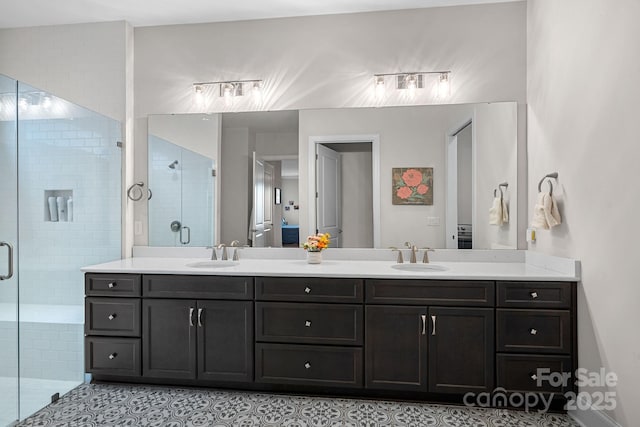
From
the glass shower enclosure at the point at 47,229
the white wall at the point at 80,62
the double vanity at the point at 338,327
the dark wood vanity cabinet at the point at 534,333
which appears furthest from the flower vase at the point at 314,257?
the white wall at the point at 80,62

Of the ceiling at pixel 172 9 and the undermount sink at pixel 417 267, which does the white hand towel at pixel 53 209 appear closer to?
the ceiling at pixel 172 9

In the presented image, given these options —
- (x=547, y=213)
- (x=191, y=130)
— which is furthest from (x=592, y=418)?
(x=191, y=130)

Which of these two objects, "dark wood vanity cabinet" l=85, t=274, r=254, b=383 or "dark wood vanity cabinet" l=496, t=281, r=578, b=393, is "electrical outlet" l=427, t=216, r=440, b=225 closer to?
"dark wood vanity cabinet" l=496, t=281, r=578, b=393

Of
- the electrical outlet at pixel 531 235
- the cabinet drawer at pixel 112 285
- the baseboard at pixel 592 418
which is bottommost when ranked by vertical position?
the baseboard at pixel 592 418

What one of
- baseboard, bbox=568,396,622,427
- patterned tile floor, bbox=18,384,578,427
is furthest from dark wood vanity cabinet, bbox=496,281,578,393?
patterned tile floor, bbox=18,384,578,427

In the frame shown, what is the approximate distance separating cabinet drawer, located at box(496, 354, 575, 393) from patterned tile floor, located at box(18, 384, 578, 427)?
17 centimetres

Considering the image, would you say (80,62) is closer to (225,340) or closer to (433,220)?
(225,340)

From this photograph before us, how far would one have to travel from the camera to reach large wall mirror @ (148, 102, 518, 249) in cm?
279

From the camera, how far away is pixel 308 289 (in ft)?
7.72

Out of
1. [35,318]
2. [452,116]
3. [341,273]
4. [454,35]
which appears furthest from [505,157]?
[35,318]

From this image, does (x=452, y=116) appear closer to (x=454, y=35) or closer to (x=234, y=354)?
(x=454, y=35)

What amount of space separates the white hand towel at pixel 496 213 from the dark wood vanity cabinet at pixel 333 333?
2.24ft

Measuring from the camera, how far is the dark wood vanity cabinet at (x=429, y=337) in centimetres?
223

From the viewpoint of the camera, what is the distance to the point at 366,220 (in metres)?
2.90
